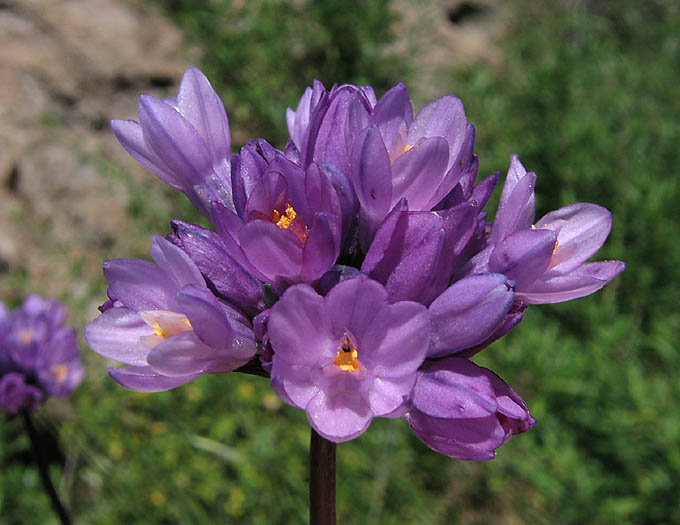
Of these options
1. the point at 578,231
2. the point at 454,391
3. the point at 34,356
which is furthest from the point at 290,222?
the point at 34,356

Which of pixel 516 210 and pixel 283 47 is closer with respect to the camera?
pixel 516 210

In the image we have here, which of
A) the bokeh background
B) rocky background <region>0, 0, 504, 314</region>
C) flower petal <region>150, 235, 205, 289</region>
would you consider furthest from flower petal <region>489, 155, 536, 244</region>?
rocky background <region>0, 0, 504, 314</region>

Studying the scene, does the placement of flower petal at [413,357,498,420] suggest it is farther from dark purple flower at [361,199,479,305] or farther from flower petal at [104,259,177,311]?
flower petal at [104,259,177,311]

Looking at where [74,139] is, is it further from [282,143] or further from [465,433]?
[465,433]

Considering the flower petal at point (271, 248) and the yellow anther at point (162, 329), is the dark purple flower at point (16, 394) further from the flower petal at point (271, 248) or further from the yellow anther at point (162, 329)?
the flower petal at point (271, 248)

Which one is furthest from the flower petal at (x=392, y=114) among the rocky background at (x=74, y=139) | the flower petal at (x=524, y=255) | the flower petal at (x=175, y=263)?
the rocky background at (x=74, y=139)

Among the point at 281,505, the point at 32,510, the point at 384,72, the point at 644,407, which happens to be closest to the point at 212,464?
the point at 281,505

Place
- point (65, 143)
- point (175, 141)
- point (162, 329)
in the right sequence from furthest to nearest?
point (65, 143) → point (175, 141) → point (162, 329)
